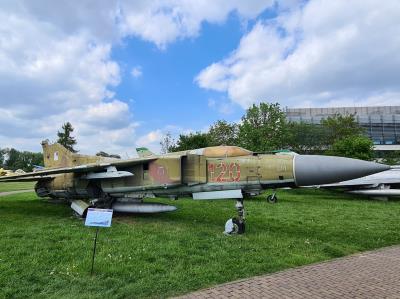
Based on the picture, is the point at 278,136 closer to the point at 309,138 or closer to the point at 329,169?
the point at 309,138

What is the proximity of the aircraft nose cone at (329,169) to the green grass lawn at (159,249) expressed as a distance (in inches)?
59.4

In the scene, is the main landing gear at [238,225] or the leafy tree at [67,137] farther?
the leafy tree at [67,137]

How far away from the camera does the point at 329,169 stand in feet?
26.2

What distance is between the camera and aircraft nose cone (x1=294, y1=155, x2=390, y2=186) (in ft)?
25.9

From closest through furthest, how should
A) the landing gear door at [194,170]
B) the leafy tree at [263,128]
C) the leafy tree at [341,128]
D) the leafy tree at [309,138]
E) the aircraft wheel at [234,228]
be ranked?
the aircraft wheel at [234,228] < the landing gear door at [194,170] < the leafy tree at [263,128] < the leafy tree at [341,128] < the leafy tree at [309,138]

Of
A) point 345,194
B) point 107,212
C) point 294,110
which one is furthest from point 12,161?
point 107,212

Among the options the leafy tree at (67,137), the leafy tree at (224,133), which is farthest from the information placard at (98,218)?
the leafy tree at (67,137)

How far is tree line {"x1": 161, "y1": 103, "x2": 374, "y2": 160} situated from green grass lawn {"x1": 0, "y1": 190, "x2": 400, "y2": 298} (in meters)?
16.6

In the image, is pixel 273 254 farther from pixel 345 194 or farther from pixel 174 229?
pixel 345 194

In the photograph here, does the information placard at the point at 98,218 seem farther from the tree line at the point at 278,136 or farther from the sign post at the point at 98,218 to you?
the tree line at the point at 278,136

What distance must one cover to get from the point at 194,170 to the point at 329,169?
3.70 meters

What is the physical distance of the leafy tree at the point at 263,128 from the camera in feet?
108

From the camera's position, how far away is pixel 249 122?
35.7 metres

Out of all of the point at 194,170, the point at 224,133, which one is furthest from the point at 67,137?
the point at 194,170
